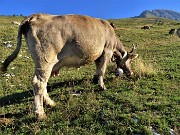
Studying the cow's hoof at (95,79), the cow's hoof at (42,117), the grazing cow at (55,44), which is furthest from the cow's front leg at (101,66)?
the cow's hoof at (42,117)

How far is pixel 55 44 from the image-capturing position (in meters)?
10.8

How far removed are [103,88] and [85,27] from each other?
2.32 metres

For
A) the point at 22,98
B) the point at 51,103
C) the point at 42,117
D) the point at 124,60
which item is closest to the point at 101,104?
the point at 51,103

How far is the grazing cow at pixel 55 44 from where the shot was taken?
1059 centimetres

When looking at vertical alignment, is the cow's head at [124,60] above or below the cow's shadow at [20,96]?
above

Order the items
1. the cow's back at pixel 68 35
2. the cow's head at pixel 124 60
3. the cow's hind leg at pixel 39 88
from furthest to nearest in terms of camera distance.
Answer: the cow's head at pixel 124 60 < the cow's back at pixel 68 35 < the cow's hind leg at pixel 39 88

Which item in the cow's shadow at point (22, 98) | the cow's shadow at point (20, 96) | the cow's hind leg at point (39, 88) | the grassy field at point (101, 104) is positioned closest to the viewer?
the grassy field at point (101, 104)

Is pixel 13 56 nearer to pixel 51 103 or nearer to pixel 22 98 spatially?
pixel 51 103

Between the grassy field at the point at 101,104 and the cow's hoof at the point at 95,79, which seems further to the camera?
the cow's hoof at the point at 95,79

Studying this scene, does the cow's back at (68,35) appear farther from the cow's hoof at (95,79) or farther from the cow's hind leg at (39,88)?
the cow's hoof at (95,79)

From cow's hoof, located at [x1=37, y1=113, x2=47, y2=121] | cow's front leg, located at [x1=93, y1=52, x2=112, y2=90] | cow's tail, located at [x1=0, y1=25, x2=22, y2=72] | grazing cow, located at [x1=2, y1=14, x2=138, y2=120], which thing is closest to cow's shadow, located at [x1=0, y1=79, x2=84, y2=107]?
cow's front leg, located at [x1=93, y1=52, x2=112, y2=90]

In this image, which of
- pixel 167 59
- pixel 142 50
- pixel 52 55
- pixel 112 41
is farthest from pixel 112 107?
pixel 142 50

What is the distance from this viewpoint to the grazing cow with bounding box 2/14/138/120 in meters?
10.6

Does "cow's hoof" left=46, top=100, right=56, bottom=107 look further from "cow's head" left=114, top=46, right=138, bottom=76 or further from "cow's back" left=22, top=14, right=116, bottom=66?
"cow's head" left=114, top=46, right=138, bottom=76
